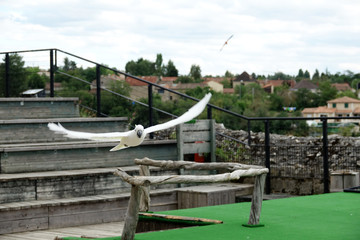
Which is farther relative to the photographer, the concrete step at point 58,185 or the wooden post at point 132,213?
the concrete step at point 58,185

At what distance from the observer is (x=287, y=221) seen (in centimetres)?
716

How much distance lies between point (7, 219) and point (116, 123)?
4088mm

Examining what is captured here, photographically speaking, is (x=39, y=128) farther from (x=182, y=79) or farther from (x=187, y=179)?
(x=182, y=79)

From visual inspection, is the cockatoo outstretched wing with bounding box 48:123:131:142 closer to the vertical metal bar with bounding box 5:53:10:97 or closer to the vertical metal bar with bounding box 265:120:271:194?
the vertical metal bar with bounding box 265:120:271:194

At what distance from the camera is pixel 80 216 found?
8.77 m

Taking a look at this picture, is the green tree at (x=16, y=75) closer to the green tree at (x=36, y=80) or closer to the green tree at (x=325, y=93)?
the green tree at (x=36, y=80)

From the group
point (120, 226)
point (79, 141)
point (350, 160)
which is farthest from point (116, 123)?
point (350, 160)

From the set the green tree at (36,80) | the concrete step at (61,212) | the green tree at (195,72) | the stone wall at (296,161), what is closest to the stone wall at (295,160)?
the stone wall at (296,161)

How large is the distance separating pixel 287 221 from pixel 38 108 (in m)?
6.29

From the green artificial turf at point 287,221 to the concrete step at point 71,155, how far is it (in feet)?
8.82

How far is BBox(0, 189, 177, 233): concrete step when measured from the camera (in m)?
8.09

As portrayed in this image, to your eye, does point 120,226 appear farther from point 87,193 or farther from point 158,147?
point 158,147

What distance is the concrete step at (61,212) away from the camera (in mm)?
8086

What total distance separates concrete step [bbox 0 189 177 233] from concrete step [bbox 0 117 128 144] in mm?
2157
